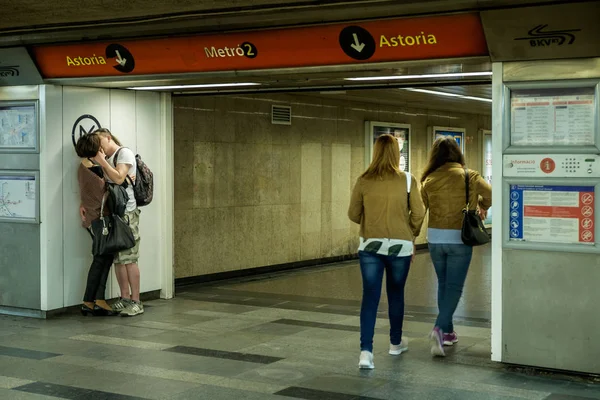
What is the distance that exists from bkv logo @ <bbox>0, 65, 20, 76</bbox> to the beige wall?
2355 mm

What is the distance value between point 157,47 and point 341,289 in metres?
4.13

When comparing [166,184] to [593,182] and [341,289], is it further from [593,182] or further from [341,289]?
[593,182]

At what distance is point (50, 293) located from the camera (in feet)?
28.6

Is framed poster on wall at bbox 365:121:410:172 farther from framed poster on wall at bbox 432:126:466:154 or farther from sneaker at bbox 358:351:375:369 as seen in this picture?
sneaker at bbox 358:351:375:369

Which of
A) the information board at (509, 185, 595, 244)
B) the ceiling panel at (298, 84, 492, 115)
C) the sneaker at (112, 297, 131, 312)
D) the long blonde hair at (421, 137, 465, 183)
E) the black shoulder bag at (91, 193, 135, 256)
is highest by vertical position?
the ceiling panel at (298, 84, 492, 115)

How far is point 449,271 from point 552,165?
121 cm

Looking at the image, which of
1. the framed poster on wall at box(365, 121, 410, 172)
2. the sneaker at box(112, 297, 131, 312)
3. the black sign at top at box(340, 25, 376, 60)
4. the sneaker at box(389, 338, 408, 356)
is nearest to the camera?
the sneaker at box(389, 338, 408, 356)

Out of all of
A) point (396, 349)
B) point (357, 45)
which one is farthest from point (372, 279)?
point (357, 45)

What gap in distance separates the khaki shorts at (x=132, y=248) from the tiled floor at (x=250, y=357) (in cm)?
58

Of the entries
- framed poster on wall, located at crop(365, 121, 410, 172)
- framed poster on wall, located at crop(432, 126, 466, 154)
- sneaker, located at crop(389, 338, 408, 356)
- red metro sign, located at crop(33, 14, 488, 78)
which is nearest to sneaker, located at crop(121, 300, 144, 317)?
red metro sign, located at crop(33, 14, 488, 78)

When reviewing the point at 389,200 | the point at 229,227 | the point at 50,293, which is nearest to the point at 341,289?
the point at 229,227

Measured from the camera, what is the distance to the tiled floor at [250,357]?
5.83 meters

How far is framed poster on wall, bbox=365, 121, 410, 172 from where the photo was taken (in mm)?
14750

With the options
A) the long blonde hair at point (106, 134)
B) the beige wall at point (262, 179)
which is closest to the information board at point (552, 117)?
the long blonde hair at point (106, 134)
